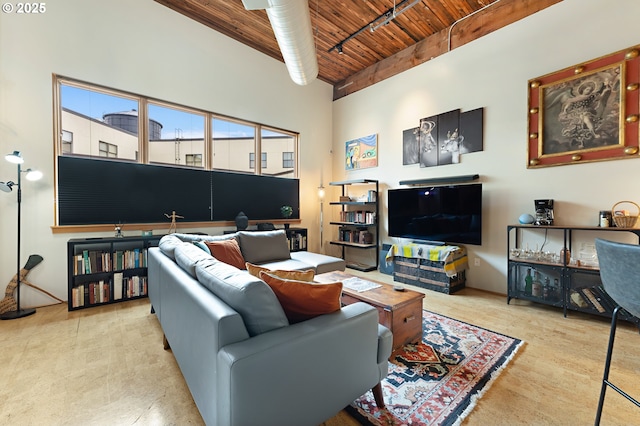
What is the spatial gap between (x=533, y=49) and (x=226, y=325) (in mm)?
4507

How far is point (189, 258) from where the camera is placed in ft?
6.16

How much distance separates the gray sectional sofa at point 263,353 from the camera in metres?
1.01

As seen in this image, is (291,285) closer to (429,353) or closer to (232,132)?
(429,353)

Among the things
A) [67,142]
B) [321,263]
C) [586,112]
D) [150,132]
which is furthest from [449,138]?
[67,142]

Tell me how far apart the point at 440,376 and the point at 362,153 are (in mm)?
4213

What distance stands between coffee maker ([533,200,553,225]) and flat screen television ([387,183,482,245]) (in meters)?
0.61

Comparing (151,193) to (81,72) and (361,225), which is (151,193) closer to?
(81,72)

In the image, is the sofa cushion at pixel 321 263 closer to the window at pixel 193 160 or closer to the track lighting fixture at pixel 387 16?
the window at pixel 193 160

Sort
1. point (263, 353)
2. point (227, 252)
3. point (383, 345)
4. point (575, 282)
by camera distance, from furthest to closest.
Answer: point (227, 252) → point (575, 282) → point (383, 345) → point (263, 353)

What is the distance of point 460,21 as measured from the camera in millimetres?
3891

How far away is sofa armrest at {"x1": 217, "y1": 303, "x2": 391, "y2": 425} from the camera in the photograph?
986 millimetres

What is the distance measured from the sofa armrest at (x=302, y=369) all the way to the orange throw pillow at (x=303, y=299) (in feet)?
0.17

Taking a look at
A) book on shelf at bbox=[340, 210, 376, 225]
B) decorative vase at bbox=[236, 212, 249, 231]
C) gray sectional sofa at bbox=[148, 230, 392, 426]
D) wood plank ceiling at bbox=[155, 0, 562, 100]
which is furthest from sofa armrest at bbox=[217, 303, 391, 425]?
wood plank ceiling at bbox=[155, 0, 562, 100]

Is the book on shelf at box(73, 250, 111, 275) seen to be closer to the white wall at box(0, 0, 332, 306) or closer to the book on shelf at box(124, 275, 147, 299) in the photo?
the book on shelf at box(124, 275, 147, 299)
